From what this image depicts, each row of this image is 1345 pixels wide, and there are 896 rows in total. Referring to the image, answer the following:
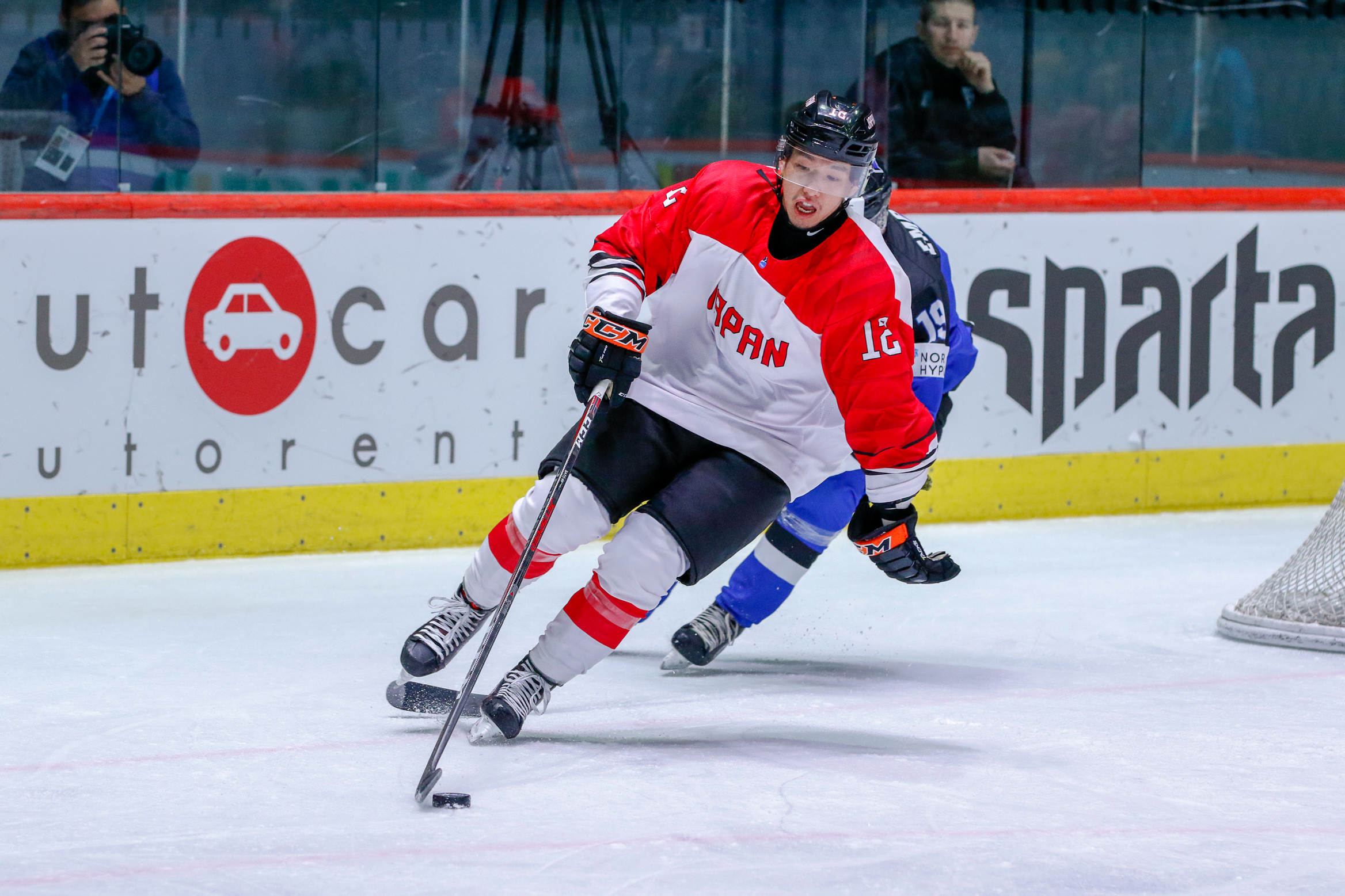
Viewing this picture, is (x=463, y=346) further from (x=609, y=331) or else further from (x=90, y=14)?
(x=609, y=331)

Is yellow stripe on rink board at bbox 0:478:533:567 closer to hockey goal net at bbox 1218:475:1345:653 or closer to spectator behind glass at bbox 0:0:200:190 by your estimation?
spectator behind glass at bbox 0:0:200:190

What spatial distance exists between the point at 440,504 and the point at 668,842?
282 centimetres

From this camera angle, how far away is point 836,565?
541 centimetres

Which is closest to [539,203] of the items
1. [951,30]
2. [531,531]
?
[951,30]

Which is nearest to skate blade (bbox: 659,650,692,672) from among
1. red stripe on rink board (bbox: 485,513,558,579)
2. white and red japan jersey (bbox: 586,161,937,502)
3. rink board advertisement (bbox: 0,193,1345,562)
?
white and red japan jersey (bbox: 586,161,937,502)

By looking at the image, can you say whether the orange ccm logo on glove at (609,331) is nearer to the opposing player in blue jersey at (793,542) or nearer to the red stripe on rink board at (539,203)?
the opposing player in blue jersey at (793,542)

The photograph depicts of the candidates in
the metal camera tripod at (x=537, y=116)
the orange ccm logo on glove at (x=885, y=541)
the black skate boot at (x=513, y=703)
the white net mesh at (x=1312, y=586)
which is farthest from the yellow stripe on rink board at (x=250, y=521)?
the orange ccm logo on glove at (x=885, y=541)

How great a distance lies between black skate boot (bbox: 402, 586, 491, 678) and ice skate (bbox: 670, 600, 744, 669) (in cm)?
59

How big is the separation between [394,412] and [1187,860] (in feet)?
10.3

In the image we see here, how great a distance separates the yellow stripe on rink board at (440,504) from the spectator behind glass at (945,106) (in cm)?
106

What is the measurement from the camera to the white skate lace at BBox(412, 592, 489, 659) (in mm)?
3369

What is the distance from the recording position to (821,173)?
10.8 feet

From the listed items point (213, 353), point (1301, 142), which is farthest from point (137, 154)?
point (1301, 142)

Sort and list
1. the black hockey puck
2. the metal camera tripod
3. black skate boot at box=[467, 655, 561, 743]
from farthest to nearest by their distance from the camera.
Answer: the metal camera tripod < black skate boot at box=[467, 655, 561, 743] < the black hockey puck
